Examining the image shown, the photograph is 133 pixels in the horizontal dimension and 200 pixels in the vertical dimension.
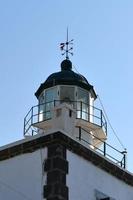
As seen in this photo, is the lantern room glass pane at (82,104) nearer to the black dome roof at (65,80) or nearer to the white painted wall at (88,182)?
the black dome roof at (65,80)

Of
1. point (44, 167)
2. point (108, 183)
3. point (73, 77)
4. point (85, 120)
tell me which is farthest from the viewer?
→ point (73, 77)

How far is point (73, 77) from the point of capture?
2108 centimetres

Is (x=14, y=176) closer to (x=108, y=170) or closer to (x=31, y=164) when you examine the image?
(x=31, y=164)

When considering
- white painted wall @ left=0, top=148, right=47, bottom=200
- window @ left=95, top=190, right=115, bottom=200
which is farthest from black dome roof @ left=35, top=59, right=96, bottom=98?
window @ left=95, top=190, right=115, bottom=200

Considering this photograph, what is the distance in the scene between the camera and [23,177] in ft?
52.5

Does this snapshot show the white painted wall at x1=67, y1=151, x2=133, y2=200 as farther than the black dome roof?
No

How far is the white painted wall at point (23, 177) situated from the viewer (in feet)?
51.6

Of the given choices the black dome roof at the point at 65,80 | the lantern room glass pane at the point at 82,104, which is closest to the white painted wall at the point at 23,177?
the lantern room glass pane at the point at 82,104

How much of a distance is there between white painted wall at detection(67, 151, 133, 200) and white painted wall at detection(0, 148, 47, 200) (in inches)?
28.4

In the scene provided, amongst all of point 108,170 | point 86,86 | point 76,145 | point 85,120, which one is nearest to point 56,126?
point 76,145

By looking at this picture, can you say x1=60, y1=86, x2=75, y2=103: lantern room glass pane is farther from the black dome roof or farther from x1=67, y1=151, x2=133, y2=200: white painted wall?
x1=67, y1=151, x2=133, y2=200: white painted wall

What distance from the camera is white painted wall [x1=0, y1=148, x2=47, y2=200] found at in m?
15.7

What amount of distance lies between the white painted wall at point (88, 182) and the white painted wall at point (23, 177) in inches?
28.4

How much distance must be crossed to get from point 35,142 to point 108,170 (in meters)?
2.28
